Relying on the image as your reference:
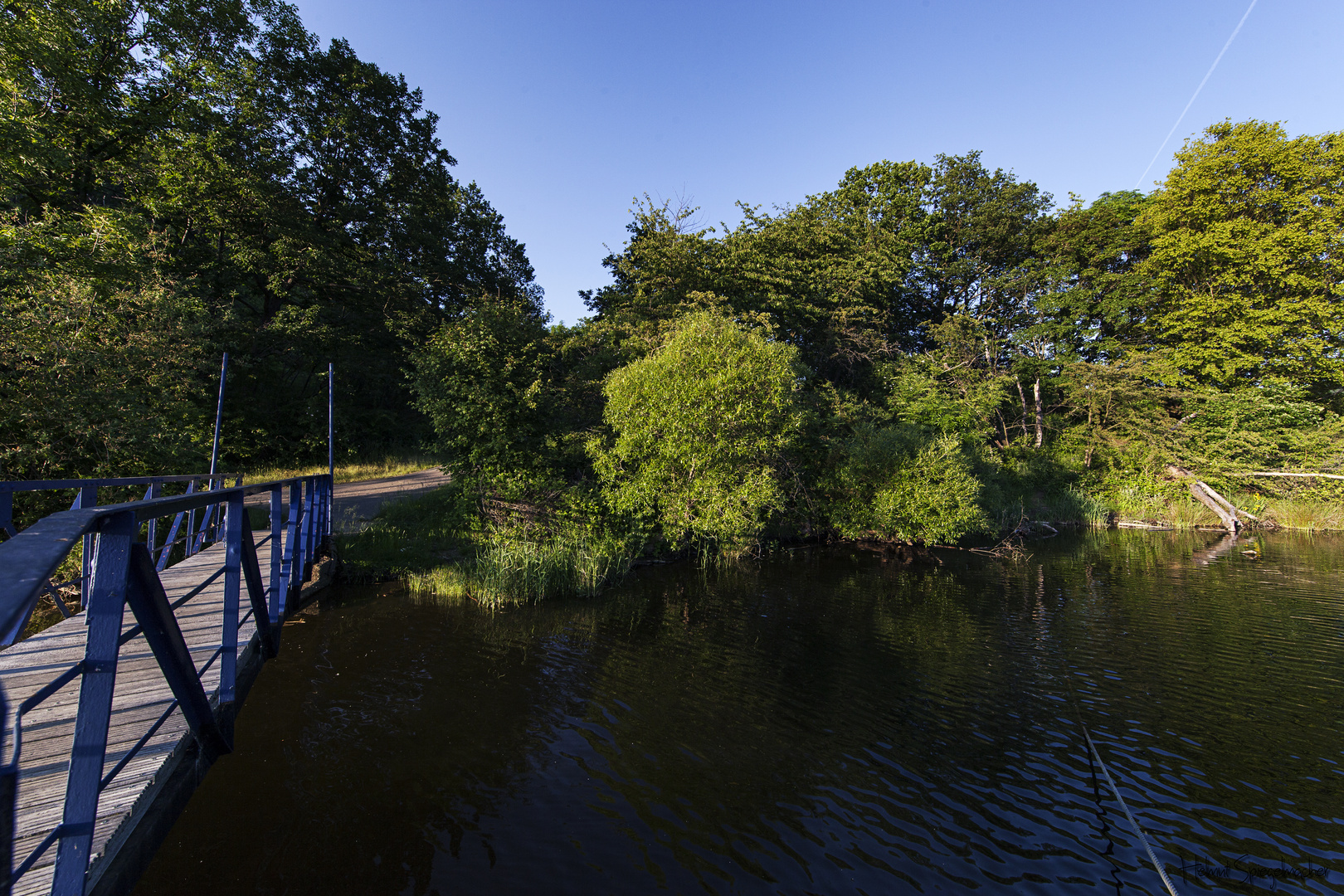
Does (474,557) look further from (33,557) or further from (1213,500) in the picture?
(1213,500)

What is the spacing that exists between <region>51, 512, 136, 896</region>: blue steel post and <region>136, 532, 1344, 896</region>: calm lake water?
331 cm

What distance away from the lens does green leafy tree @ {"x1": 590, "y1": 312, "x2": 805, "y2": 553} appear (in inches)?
515

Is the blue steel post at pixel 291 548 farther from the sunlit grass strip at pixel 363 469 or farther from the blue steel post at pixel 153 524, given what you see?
the sunlit grass strip at pixel 363 469

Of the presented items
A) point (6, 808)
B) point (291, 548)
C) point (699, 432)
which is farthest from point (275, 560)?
point (699, 432)

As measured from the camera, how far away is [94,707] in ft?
6.11

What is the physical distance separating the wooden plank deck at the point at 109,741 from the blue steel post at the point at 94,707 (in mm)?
191

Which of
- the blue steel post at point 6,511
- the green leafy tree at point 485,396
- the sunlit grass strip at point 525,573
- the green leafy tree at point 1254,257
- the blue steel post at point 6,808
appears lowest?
the sunlit grass strip at point 525,573

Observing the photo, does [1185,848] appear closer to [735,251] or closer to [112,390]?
[112,390]

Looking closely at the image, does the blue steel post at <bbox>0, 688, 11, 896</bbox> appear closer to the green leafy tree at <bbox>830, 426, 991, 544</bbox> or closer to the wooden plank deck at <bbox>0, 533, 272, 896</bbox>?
the wooden plank deck at <bbox>0, 533, 272, 896</bbox>

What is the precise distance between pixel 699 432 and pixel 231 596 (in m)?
10.3

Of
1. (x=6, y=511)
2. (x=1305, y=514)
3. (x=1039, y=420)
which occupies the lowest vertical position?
(x=1305, y=514)

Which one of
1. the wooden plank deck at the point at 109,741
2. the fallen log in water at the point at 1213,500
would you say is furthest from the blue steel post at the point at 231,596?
the fallen log in water at the point at 1213,500

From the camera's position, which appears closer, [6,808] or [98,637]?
[6,808]

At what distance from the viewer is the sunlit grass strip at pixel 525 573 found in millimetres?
11508
